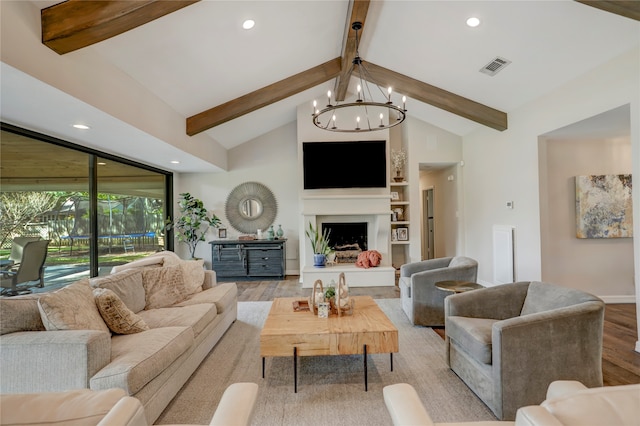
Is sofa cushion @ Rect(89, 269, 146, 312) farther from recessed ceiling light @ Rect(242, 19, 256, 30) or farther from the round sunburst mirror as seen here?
the round sunburst mirror

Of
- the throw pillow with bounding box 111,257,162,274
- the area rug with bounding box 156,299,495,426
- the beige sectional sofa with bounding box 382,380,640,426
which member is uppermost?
the throw pillow with bounding box 111,257,162,274

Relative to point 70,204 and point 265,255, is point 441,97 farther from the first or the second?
point 70,204

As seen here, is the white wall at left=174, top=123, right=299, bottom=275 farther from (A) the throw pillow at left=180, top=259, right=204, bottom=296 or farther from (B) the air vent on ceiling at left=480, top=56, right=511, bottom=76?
(B) the air vent on ceiling at left=480, top=56, right=511, bottom=76

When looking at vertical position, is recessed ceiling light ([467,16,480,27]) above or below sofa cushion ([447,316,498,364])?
above

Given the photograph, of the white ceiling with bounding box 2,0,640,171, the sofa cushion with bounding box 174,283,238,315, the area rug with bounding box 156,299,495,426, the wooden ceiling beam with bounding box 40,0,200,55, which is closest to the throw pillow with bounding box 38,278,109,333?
the area rug with bounding box 156,299,495,426

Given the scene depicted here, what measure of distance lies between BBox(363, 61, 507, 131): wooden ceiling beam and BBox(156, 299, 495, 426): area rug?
3.54m

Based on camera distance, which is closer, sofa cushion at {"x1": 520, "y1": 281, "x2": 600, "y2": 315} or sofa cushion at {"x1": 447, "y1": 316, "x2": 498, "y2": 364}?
sofa cushion at {"x1": 447, "y1": 316, "x2": 498, "y2": 364}

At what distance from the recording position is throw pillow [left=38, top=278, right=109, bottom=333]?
6.30 ft

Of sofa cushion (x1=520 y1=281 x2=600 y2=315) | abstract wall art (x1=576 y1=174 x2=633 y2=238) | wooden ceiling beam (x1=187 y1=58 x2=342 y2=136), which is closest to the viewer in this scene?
sofa cushion (x1=520 y1=281 x2=600 y2=315)

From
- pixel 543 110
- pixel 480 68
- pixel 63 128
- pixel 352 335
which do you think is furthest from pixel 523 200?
pixel 63 128

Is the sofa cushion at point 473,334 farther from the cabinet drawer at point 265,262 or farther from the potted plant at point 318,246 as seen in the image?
the cabinet drawer at point 265,262

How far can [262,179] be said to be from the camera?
691 cm

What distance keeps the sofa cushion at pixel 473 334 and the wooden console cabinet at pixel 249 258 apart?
4183 mm

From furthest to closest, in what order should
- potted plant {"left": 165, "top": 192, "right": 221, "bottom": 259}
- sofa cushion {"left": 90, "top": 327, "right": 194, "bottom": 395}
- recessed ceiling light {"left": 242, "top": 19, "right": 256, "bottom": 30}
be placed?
potted plant {"left": 165, "top": 192, "right": 221, "bottom": 259}, recessed ceiling light {"left": 242, "top": 19, "right": 256, "bottom": 30}, sofa cushion {"left": 90, "top": 327, "right": 194, "bottom": 395}
